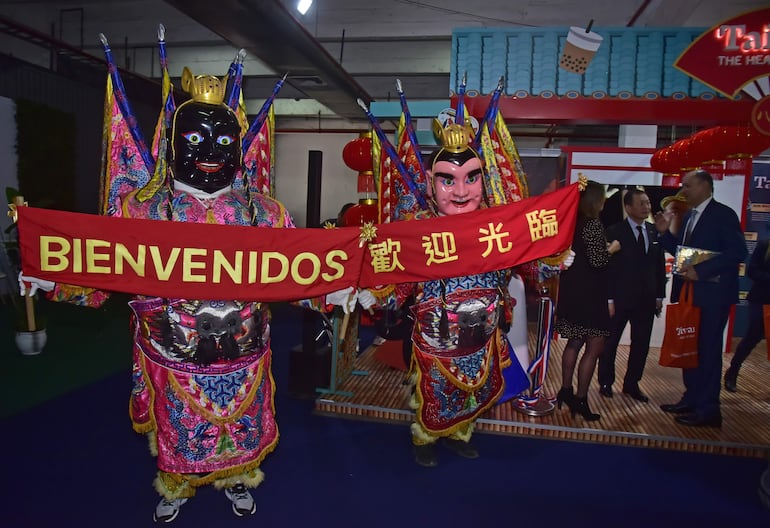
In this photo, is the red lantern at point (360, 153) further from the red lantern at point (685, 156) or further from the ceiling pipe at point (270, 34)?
the red lantern at point (685, 156)

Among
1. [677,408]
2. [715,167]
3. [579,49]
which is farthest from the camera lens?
[715,167]

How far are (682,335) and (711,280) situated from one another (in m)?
0.37

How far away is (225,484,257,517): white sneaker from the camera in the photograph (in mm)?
2334

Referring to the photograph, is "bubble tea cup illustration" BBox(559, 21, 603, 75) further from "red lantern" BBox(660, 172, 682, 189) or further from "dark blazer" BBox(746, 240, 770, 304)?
"dark blazer" BBox(746, 240, 770, 304)

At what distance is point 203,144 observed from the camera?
6.68 ft

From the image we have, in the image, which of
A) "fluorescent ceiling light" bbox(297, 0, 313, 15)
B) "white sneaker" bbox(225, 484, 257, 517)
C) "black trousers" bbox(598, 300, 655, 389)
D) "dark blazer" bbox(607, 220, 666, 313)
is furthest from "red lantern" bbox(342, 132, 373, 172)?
"white sneaker" bbox(225, 484, 257, 517)

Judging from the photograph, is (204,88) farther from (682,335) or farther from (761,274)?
(761,274)

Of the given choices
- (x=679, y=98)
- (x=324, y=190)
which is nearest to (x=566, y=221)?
(x=679, y=98)

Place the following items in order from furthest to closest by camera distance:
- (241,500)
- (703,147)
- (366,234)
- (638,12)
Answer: (638,12) < (703,147) < (241,500) < (366,234)

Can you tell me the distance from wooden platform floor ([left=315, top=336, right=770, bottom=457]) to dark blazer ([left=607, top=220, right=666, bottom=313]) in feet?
2.36

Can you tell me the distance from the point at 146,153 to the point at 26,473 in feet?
5.42

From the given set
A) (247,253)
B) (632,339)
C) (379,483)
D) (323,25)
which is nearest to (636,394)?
(632,339)

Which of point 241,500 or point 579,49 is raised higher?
point 579,49

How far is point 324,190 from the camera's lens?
12555mm
